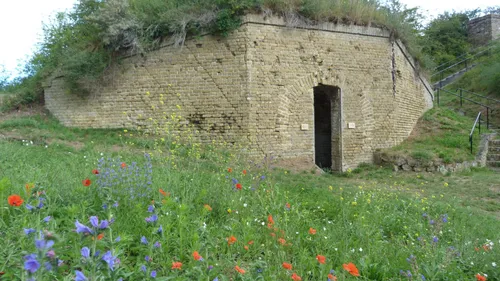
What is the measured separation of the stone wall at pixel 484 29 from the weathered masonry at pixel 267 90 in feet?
57.5

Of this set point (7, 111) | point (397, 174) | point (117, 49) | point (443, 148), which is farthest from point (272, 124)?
point (7, 111)

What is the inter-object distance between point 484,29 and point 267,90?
23.2 meters

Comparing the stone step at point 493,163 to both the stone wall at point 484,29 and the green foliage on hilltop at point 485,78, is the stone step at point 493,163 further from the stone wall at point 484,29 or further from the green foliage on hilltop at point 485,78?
the stone wall at point 484,29

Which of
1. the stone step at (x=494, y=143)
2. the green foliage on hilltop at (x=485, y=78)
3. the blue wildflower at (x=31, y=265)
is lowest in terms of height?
the stone step at (x=494, y=143)

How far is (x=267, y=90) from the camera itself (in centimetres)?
1014

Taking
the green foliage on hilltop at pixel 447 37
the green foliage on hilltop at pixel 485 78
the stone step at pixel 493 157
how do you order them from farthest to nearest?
the green foliage on hilltop at pixel 447 37 → the green foliage on hilltop at pixel 485 78 → the stone step at pixel 493 157

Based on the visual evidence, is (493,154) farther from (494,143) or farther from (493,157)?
(494,143)

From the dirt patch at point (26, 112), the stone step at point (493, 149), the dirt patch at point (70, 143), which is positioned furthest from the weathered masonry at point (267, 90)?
the stone step at point (493, 149)

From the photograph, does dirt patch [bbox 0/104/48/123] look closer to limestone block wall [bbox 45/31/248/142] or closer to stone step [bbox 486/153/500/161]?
limestone block wall [bbox 45/31/248/142]

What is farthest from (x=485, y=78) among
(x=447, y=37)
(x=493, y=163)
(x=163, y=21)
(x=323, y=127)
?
(x=163, y=21)

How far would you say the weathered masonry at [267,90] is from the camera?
10039 millimetres

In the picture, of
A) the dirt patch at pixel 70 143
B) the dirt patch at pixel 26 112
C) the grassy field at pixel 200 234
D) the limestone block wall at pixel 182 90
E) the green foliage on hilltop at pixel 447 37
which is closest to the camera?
the grassy field at pixel 200 234

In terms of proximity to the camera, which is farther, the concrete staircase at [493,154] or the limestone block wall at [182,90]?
the concrete staircase at [493,154]

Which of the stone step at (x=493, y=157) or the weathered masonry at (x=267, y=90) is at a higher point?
the weathered masonry at (x=267, y=90)
